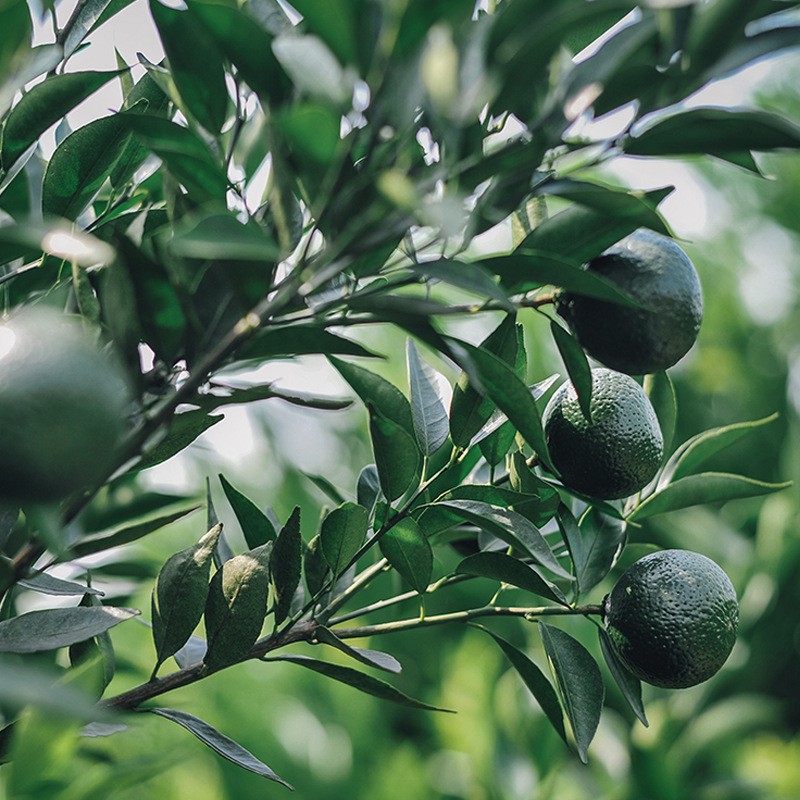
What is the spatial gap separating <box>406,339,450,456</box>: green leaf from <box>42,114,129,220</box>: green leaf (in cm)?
16

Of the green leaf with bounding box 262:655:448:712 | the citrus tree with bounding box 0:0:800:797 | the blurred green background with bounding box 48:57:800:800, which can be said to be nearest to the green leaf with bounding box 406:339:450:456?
the citrus tree with bounding box 0:0:800:797

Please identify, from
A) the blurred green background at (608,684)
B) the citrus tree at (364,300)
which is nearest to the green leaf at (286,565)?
the citrus tree at (364,300)

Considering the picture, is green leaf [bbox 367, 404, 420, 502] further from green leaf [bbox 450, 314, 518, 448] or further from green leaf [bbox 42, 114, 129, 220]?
green leaf [bbox 42, 114, 129, 220]

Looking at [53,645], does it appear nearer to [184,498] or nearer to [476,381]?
[476,381]

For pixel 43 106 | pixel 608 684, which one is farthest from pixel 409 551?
pixel 608 684

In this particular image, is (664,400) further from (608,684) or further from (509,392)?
(608,684)

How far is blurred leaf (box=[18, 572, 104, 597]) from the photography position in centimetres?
40

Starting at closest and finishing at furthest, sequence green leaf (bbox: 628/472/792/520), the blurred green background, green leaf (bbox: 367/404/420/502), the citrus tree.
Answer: the citrus tree, green leaf (bbox: 367/404/420/502), green leaf (bbox: 628/472/792/520), the blurred green background

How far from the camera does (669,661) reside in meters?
0.43

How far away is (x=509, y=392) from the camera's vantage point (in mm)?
336

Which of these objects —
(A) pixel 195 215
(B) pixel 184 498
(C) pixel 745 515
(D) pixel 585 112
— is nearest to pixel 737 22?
(D) pixel 585 112

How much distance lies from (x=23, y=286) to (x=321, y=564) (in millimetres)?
194

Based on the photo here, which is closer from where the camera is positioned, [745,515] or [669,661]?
[669,661]

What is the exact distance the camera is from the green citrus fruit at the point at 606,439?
0.43m
